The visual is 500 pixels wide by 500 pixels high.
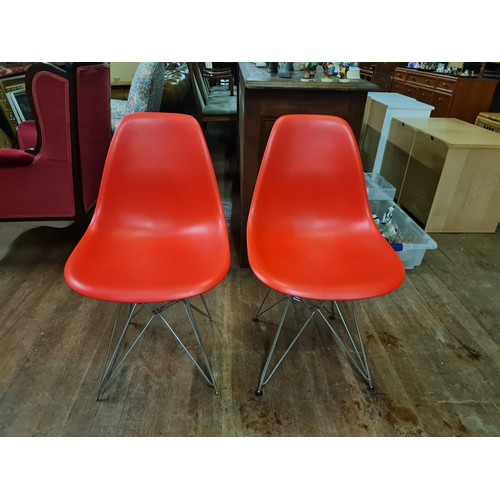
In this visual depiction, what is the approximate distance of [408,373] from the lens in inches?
61.0

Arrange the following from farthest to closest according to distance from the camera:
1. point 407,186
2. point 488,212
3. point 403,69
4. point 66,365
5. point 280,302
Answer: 1. point 403,69
2. point 407,186
3. point 488,212
4. point 280,302
5. point 66,365

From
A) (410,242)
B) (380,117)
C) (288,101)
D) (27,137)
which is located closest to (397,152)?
(380,117)

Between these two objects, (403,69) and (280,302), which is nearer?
(280,302)

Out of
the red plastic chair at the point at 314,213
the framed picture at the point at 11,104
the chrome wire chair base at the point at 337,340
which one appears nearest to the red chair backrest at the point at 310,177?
the red plastic chair at the point at 314,213

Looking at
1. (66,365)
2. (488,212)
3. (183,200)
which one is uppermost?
(183,200)

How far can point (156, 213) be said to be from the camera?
147cm

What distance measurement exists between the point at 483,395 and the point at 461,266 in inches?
40.1

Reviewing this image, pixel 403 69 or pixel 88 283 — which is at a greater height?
pixel 403 69

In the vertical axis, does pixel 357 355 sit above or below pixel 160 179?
below

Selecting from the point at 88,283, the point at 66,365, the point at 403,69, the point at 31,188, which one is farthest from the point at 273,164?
the point at 403,69

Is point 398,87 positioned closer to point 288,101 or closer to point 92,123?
point 288,101

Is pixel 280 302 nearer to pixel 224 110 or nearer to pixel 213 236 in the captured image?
pixel 213 236

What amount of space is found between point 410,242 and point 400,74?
404 cm

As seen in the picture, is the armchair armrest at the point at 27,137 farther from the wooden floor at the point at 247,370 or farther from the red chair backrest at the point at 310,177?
the red chair backrest at the point at 310,177
